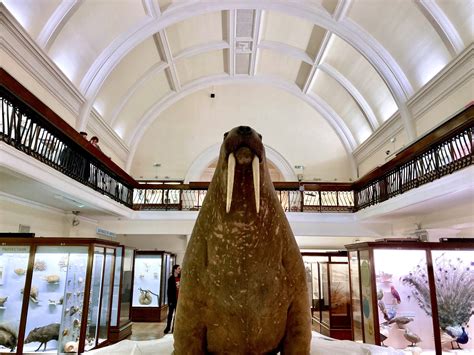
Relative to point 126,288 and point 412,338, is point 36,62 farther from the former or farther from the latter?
point 412,338

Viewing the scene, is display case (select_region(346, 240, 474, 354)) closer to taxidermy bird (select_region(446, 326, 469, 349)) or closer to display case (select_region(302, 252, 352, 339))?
taxidermy bird (select_region(446, 326, 469, 349))

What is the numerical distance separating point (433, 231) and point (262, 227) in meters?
8.81

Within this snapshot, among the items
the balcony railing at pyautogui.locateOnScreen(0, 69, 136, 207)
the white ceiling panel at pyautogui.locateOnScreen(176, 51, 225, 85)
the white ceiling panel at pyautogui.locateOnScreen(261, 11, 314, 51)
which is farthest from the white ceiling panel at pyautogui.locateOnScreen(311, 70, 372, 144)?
the balcony railing at pyautogui.locateOnScreen(0, 69, 136, 207)

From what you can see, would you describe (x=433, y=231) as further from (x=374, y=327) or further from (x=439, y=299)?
(x=374, y=327)

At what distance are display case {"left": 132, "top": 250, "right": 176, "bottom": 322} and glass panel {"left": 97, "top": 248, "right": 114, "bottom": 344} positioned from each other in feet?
10.5

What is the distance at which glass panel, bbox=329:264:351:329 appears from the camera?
727cm

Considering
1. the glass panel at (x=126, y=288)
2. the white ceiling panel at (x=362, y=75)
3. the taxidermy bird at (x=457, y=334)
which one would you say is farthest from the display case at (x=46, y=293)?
the white ceiling panel at (x=362, y=75)

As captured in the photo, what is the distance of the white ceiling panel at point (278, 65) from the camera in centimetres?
1346

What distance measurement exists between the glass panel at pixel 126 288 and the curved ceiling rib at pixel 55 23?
4882mm

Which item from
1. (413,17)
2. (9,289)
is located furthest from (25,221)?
(413,17)

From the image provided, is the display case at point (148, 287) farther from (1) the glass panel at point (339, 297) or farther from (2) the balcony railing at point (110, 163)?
(1) the glass panel at point (339, 297)

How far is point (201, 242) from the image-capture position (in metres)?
1.17

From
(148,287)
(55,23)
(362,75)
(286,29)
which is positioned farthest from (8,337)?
(362,75)

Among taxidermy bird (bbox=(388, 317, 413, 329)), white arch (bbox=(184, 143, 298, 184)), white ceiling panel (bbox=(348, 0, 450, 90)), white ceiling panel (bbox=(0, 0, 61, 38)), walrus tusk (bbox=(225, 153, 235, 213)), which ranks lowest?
taxidermy bird (bbox=(388, 317, 413, 329))
